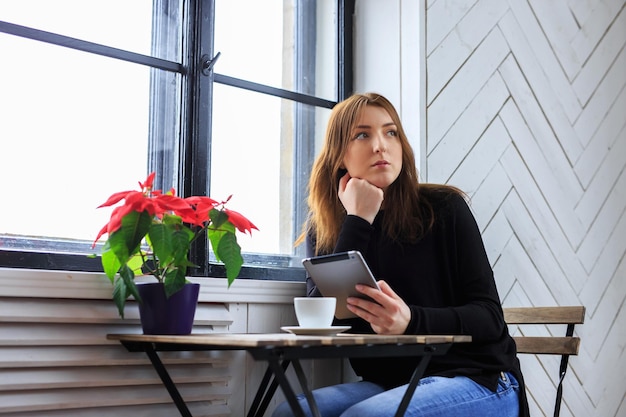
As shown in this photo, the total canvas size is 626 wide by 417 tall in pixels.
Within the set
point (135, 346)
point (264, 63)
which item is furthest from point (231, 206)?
point (135, 346)

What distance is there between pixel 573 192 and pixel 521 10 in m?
0.69

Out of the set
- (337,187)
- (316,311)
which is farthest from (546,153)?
(316,311)

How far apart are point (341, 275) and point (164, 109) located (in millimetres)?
767

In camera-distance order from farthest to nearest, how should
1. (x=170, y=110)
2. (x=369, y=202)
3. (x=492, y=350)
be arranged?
1. (x=170, y=110)
2. (x=369, y=202)
3. (x=492, y=350)

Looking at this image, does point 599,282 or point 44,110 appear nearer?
point 44,110

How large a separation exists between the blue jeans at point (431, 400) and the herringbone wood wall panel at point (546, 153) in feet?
2.37

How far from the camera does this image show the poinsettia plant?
58.1 inches

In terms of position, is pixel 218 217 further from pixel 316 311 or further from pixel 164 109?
pixel 164 109

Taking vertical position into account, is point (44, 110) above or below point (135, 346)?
above

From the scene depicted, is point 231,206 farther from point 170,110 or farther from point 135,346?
point 135,346

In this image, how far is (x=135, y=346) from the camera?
1635mm

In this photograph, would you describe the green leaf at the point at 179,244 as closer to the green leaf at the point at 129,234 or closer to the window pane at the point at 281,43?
the green leaf at the point at 129,234

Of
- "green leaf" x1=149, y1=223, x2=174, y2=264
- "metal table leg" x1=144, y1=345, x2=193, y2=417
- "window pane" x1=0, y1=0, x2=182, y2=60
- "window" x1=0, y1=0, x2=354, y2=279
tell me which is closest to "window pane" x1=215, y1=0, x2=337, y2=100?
"window" x1=0, y1=0, x2=354, y2=279

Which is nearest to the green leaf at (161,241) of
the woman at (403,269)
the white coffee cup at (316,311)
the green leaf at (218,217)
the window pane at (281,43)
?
the green leaf at (218,217)
